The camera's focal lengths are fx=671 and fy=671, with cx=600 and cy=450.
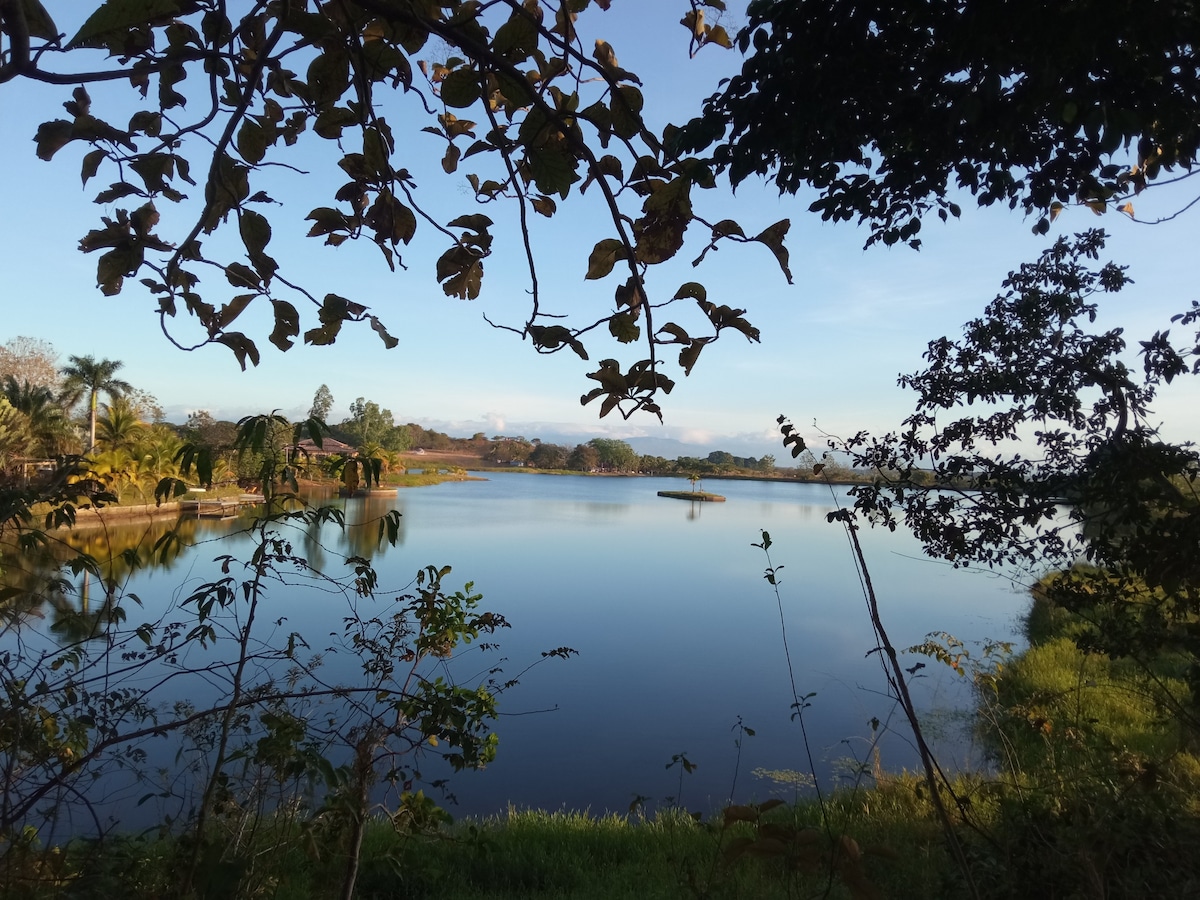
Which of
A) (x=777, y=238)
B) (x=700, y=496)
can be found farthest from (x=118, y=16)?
(x=700, y=496)

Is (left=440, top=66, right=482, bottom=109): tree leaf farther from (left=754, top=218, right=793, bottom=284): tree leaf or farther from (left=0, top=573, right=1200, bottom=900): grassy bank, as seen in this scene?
(left=0, top=573, right=1200, bottom=900): grassy bank

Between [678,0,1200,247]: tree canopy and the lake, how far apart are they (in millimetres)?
974

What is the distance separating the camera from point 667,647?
26.6 feet

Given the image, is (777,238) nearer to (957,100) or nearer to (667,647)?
(957,100)

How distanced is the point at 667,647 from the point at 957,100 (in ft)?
24.0

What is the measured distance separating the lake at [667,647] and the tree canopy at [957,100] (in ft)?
3.19

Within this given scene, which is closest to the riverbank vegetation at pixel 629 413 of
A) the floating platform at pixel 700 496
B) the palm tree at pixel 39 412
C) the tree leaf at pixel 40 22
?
the tree leaf at pixel 40 22

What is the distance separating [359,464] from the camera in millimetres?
1604

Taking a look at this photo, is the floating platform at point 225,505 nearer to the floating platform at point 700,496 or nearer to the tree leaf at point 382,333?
the tree leaf at point 382,333

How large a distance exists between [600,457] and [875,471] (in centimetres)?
4941

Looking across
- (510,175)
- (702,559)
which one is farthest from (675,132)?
(702,559)

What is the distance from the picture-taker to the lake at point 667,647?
4.88 meters

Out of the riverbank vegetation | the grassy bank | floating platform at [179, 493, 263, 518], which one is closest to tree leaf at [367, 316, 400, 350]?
the riverbank vegetation

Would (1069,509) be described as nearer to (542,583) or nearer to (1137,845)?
(1137,845)
